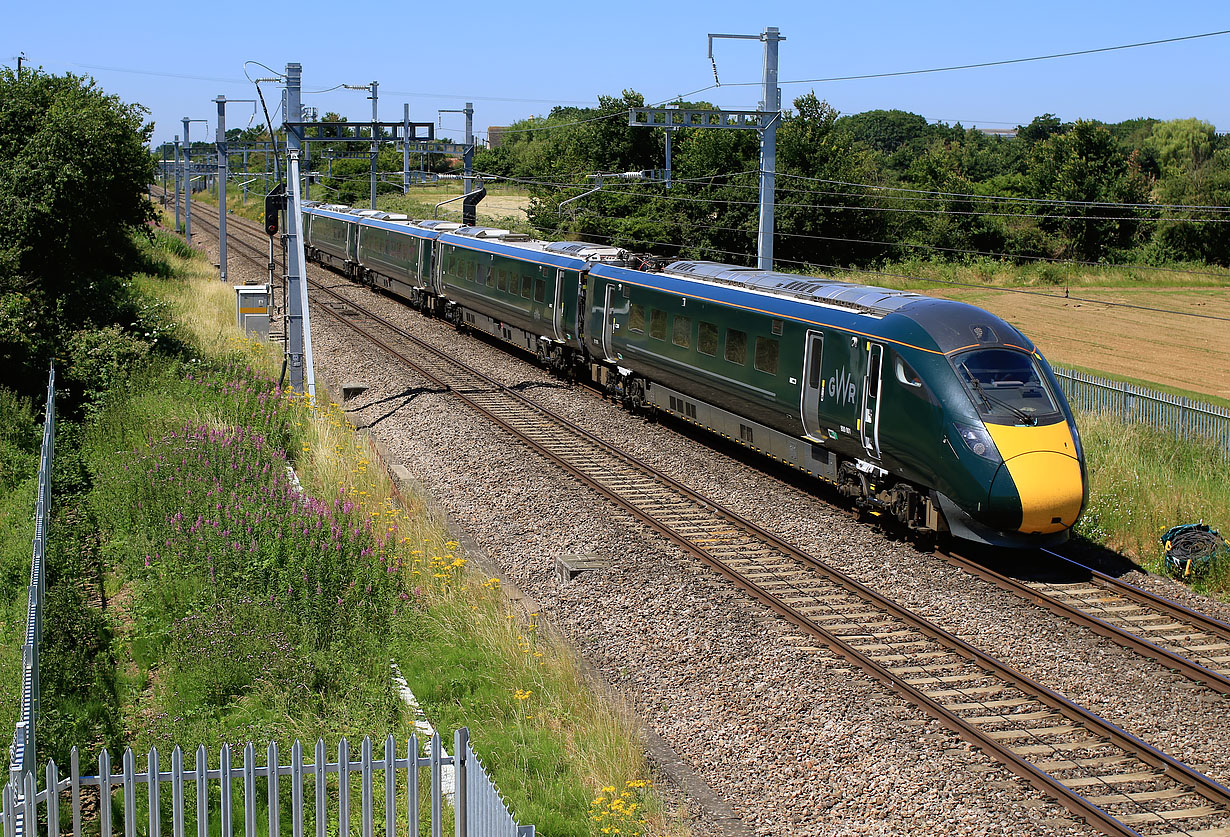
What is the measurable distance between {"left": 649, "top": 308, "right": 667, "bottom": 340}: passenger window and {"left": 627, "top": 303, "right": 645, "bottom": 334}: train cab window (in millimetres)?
308

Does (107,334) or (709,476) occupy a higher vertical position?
Answer: (107,334)

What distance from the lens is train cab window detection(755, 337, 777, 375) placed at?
15336 mm

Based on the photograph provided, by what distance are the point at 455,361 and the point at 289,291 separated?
6381mm

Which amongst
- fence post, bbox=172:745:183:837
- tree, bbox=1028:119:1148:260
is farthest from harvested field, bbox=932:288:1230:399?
fence post, bbox=172:745:183:837

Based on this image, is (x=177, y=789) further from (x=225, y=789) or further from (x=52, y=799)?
(x=52, y=799)

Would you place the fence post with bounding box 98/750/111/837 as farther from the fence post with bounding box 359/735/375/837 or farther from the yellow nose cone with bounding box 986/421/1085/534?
the yellow nose cone with bounding box 986/421/1085/534

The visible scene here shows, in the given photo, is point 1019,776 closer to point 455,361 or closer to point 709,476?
point 709,476

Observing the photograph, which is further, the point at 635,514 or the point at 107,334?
the point at 107,334

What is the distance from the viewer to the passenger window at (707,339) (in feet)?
55.8

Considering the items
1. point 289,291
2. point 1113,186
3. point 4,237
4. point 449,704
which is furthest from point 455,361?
point 1113,186

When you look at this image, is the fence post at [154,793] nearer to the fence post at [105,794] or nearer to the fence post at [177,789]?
the fence post at [177,789]

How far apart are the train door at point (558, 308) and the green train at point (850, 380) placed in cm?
4

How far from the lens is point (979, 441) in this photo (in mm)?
11805

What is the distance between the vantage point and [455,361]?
2555cm
